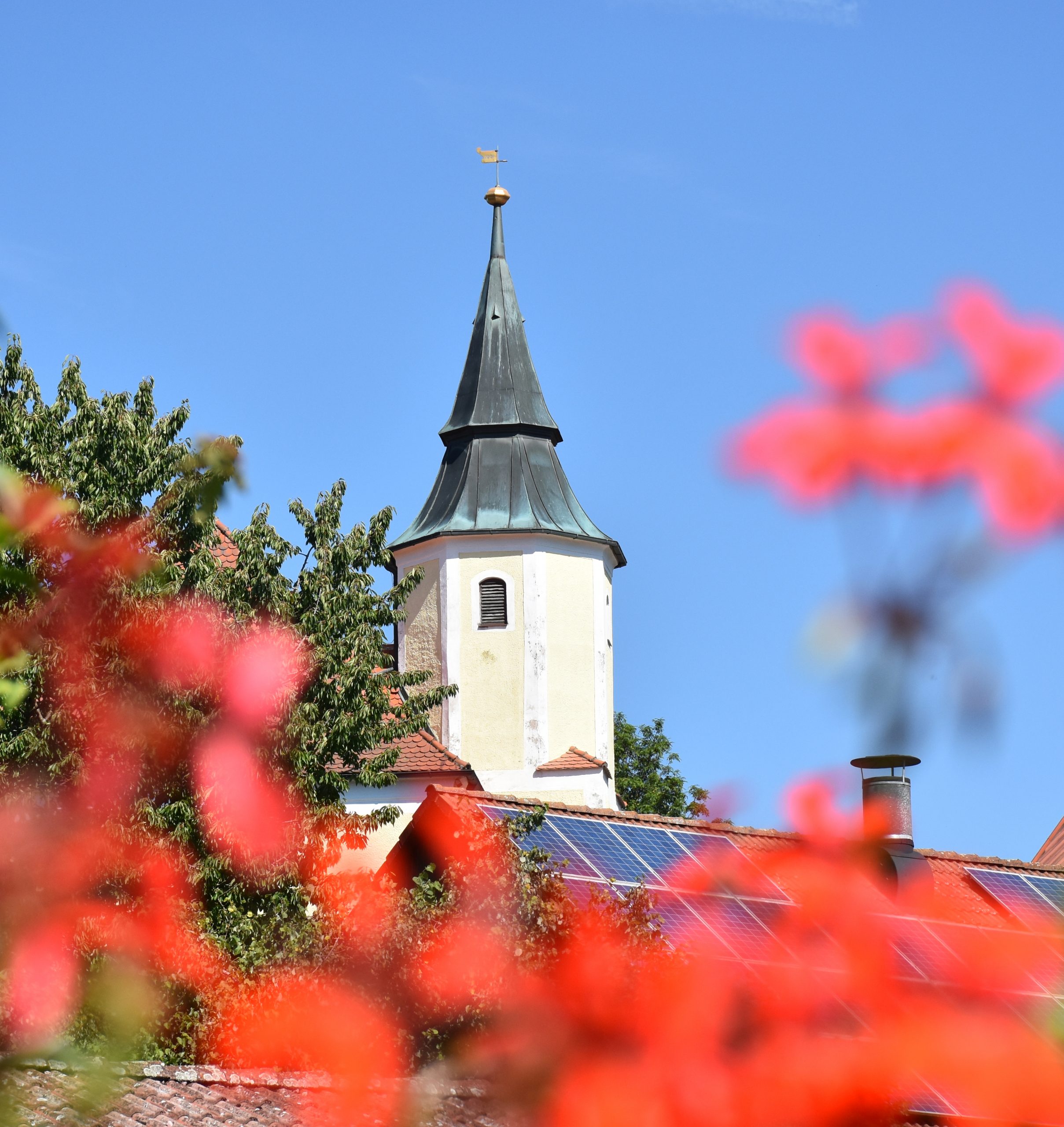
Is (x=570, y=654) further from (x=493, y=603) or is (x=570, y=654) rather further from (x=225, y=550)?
(x=225, y=550)

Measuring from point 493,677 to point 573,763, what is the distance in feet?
8.88

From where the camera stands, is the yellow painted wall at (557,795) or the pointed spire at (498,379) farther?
the pointed spire at (498,379)

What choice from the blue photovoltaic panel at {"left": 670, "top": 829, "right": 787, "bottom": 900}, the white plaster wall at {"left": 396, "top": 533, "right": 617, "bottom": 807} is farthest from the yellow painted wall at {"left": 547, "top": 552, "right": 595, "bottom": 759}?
the blue photovoltaic panel at {"left": 670, "top": 829, "right": 787, "bottom": 900}

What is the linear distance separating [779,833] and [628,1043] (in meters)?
0.41

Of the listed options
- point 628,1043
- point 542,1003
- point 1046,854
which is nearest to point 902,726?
point 628,1043

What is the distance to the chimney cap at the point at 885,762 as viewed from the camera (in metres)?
1.42

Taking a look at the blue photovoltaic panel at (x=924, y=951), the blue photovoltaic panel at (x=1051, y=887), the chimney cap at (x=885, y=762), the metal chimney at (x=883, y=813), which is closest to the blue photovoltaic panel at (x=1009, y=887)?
the blue photovoltaic panel at (x=1051, y=887)

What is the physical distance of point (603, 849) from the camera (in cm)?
1694

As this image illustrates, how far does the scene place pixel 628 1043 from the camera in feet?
8.37

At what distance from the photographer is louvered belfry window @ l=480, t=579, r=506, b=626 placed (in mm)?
37469

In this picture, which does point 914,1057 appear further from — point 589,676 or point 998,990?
point 589,676

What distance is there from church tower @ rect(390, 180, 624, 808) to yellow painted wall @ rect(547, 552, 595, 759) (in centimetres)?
3

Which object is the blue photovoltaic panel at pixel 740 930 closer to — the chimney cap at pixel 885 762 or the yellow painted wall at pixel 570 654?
the chimney cap at pixel 885 762

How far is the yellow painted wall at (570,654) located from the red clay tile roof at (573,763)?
26 cm
